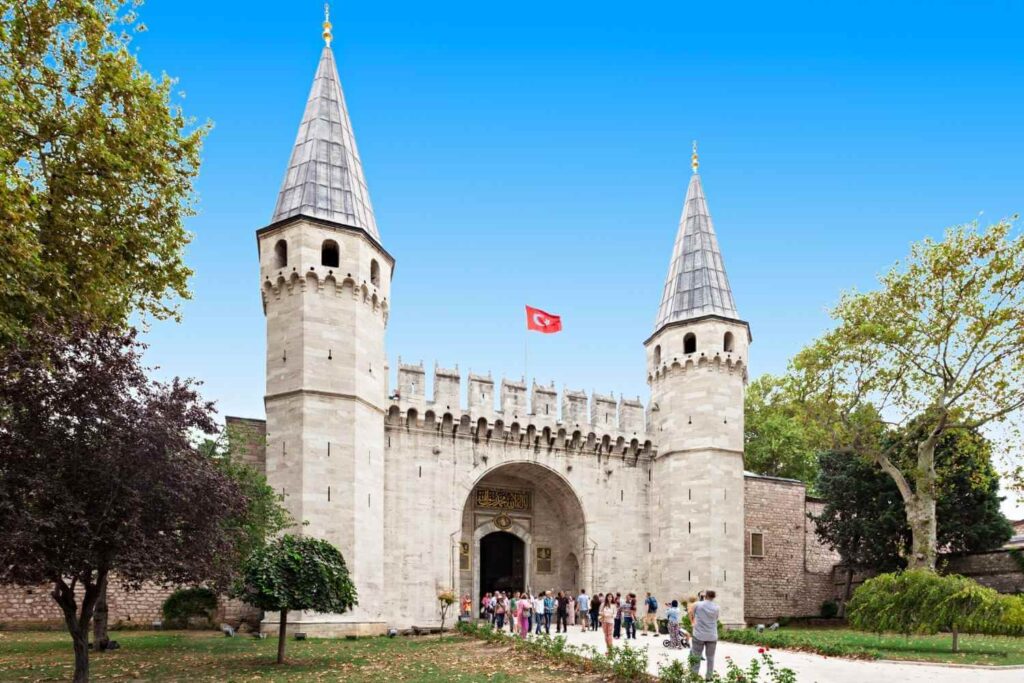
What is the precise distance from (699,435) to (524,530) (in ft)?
23.4

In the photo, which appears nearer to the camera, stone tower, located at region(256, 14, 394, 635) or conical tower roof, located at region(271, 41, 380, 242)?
stone tower, located at region(256, 14, 394, 635)

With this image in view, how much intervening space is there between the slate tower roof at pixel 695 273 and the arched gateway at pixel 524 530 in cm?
739

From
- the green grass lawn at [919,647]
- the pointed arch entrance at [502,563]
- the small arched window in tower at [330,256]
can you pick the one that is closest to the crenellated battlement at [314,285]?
the small arched window in tower at [330,256]

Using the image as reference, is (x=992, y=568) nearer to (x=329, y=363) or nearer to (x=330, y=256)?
(x=329, y=363)

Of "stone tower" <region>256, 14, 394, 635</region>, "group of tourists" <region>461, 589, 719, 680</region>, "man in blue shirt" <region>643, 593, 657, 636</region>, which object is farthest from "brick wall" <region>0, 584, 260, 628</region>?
"man in blue shirt" <region>643, 593, 657, 636</region>

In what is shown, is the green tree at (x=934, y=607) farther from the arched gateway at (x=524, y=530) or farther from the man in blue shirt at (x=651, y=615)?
the arched gateway at (x=524, y=530)

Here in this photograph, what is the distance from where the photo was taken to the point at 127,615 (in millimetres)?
24891

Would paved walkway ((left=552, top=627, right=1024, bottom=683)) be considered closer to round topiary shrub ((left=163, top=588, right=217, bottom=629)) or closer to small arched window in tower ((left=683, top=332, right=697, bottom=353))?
round topiary shrub ((left=163, top=588, right=217, bottom=629))

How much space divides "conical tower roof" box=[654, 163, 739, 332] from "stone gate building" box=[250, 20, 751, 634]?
8cm

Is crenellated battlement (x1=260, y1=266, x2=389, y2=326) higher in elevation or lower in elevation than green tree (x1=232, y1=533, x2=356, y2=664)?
higher

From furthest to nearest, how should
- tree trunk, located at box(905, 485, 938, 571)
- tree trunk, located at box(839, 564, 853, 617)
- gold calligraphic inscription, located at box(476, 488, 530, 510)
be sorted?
tree trunk, located at box(839, 564, 853, 617), gold calligraphic inscription, located at box(476, 488, 530, 510), tree trunk, located at box(905, 485, 938, 571)

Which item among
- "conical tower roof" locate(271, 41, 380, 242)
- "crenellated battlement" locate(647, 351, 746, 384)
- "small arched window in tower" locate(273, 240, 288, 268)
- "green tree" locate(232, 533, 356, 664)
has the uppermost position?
"conical tower roof" locate(271, 41, 380, 242)

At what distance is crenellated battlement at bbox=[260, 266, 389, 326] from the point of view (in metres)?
25.2

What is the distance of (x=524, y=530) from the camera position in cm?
3138
